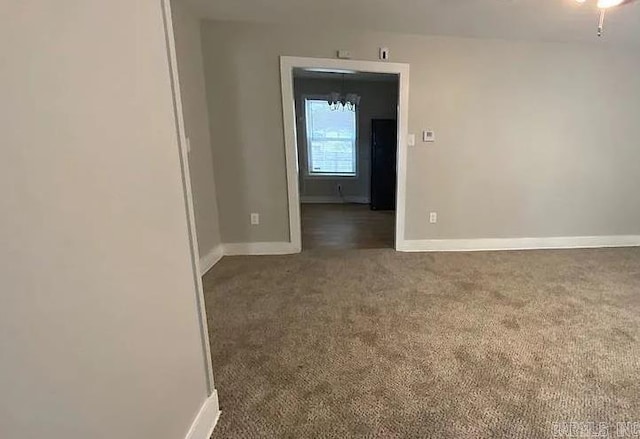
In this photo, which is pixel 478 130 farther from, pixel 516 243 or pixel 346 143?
pixel 346 143

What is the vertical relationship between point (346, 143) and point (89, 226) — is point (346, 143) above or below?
above

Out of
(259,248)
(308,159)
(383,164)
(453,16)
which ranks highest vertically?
(453,16)

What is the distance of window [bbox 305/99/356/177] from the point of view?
274 inches

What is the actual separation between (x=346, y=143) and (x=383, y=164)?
1.00 metres

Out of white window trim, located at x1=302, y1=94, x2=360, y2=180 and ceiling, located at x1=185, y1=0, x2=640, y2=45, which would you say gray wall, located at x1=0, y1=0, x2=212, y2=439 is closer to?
ceiling, located at x1=185, y1=0, x2=640, y2=45

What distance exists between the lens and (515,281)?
296 cm

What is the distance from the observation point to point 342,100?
627 cm

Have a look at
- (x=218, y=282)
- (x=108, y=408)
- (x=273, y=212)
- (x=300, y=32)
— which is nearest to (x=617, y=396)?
(x=108, y=408)

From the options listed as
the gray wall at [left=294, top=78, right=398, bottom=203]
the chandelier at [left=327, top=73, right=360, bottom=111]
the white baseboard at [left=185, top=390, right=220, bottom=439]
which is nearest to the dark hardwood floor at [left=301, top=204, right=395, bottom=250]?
the gray wall at [left=294, top=78, right=398, bottom=203]

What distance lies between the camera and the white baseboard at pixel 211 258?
3.17 m

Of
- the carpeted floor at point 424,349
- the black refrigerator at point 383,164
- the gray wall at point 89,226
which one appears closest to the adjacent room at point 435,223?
the carpeted floor at point 424,349

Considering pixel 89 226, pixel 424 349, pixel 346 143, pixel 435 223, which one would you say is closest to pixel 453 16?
pixel 435 223

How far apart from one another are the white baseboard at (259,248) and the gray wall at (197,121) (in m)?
0.20

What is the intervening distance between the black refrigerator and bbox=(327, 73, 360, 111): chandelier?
1.73 feet
